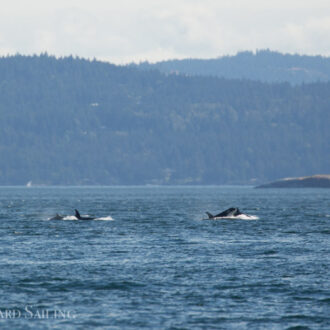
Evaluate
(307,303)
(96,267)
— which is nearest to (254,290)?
(307,303)

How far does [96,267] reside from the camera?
5762 cm

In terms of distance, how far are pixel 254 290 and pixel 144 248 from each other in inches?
902

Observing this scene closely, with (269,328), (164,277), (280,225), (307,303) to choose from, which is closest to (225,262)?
(164,277)

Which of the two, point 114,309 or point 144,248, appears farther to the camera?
point 144,248

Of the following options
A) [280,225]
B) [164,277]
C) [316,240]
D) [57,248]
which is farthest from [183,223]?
[164,277]

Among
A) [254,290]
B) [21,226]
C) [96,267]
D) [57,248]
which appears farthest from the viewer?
[21,226]

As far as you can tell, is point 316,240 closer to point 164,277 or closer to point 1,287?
point 164,277

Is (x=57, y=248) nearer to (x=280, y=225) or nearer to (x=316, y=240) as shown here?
(x=316, y=240)

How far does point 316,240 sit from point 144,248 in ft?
56.5

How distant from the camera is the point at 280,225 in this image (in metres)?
100

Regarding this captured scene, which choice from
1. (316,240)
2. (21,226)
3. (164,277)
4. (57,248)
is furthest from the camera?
(21,226)

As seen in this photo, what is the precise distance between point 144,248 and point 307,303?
89.1 ft

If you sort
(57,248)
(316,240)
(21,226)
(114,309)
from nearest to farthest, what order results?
1. (114,309)
2. (57,248)
3. (316,240)
4. (21,226)

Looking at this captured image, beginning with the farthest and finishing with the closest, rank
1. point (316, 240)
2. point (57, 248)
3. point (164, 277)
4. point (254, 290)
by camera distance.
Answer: point (316, 240) < point (57, 248) < point (164, 277) < point (254, 290)
